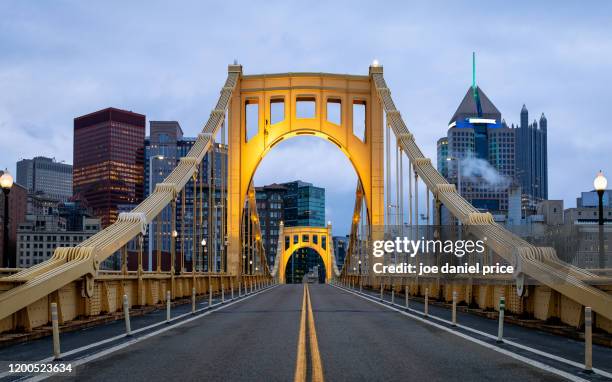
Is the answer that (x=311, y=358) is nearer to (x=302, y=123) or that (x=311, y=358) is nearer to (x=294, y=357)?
(x=294, y=357)

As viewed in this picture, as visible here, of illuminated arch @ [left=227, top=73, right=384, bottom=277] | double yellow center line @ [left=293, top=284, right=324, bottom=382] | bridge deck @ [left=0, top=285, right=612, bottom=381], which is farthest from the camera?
illuminated arch @ [left=227, top=73, right=384, bottom=277]

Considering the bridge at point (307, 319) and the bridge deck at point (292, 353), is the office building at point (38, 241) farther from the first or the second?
the bridge deck at point (292, 353)

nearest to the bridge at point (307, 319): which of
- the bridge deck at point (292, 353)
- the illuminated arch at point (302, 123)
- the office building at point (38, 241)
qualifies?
the bridge deck at point (292, 353)

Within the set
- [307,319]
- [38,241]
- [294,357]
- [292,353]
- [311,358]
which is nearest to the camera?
[311,358]

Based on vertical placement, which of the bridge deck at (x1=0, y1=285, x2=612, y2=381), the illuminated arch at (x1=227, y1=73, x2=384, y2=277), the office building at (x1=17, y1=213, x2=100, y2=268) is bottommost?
the office building at (x1=17, y1=213, x2=100, y2=268)

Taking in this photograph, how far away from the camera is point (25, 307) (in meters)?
17.7

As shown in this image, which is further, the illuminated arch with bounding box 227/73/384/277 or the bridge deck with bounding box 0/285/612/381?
the illuminated arch with bounding box 227/73/384/277

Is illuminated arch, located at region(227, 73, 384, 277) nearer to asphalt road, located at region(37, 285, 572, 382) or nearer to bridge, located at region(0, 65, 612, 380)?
bridge, located at region(0, 65, 612, 380)

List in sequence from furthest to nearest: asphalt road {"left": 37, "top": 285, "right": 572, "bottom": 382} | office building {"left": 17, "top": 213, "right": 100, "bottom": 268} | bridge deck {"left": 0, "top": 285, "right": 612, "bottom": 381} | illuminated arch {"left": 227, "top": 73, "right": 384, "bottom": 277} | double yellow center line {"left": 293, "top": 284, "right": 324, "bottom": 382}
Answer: office building {"left": 17, "top": 213, "right": 100, "bottom": 268}, illuminated arch {"left": 227, "top": 73, "right": 384, "bottom": 277}, bridge deck {"left": 0, "top": 285, "right": 612, "bottom": 381}, asphalt road {"left": 37, "top": 285, "right": 572, "bottom": 382}, double yellow center line {"left": 293, "top": 284, "right": 324, "bottom": 382}

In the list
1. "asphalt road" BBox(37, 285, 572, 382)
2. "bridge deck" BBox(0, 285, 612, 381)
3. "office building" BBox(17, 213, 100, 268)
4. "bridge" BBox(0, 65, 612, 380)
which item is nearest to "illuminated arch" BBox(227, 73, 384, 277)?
"bridge" BBox(0, 65, 612, 380)

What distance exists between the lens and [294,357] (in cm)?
1320

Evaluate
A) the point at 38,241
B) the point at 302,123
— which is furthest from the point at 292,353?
the point at 38,241

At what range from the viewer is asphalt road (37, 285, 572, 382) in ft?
36.8

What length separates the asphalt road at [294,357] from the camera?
11.2 metres
